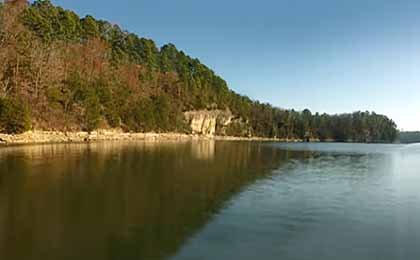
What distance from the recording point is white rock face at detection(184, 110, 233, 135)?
392 ft

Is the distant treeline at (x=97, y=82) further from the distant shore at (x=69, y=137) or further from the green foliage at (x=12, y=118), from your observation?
the distant shore at (x=69, y=137)

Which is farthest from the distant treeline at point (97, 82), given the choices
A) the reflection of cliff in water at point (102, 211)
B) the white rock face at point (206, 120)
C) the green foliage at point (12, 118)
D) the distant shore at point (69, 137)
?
the reflection of cliff in water at point (102, 211)

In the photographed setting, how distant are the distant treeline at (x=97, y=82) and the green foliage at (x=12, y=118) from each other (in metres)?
0.10

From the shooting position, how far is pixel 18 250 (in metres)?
7.93

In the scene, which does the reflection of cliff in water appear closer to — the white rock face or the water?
the water

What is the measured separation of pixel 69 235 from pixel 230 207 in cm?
578

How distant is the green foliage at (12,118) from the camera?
43344mm

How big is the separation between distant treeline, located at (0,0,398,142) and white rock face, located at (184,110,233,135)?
2506 millimetres

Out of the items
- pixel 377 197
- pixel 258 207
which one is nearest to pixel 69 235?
pixel 258 207

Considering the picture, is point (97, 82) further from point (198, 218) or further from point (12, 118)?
point (198, 218)

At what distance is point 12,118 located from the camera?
43.5 meters

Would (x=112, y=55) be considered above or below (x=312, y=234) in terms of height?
above

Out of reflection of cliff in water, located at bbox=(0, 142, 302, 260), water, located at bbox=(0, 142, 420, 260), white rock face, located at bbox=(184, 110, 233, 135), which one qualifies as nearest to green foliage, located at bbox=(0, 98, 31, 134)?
reflection of cliff in water, located at bbox=(0, 142, 302, 260)

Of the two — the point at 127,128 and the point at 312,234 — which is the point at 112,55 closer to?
the point at 127,128
